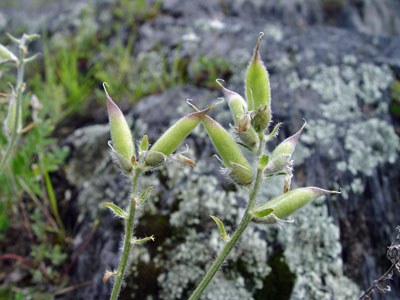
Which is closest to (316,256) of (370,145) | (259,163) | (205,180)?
(205,180)

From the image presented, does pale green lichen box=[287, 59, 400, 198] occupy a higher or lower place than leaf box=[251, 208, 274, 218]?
lower

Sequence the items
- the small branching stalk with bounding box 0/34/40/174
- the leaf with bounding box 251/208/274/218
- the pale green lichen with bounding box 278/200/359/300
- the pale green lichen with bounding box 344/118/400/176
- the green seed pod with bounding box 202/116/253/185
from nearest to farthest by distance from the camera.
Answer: the leaf with bounding box 251/208/274/218, the green seed pod with bounding box 202/116/253/185, the small branching stalk with bounding box 0/34/40/174, the pale green lichen with bounding box 278/200/359/300, the pale green lichen with bounding box 344/118/400/176

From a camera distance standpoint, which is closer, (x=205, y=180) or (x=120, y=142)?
(x=120, y=142)

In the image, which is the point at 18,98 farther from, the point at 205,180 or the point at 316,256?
the point at 316,256

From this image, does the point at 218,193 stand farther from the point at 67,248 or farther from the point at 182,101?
the point at 67,248

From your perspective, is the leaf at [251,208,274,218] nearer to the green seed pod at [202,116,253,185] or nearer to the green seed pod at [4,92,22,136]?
the green seed pod at [202,116,253,185]

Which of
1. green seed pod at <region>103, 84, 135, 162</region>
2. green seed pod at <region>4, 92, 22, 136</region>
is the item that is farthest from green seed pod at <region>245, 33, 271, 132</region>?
green seed pod at <region>4, 92, 22, 136</region>
